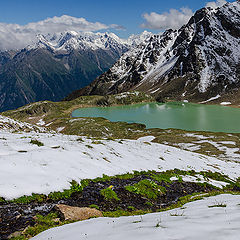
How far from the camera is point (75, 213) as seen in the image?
11789 millimetres

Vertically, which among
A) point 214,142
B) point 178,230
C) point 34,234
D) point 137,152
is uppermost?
point 178,230

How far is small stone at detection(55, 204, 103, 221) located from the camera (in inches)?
449

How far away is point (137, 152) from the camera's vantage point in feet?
108

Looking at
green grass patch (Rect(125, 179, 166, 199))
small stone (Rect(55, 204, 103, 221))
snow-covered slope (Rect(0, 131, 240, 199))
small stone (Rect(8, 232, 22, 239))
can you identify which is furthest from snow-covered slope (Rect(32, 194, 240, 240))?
green grass patch (Rect(125, 179, 166, 199))

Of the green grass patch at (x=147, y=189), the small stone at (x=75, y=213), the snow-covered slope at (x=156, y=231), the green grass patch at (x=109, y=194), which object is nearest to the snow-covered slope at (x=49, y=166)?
the green grass patch at (x=109, y=194)

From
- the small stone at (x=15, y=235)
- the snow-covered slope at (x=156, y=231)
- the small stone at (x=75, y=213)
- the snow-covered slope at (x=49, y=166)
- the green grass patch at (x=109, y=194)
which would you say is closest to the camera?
the snow-covered slope at (x=156, y=231)

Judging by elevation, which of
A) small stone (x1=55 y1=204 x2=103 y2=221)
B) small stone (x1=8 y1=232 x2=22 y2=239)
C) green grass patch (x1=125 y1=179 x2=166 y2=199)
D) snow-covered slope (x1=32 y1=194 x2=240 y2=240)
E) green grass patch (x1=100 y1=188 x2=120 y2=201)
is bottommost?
green grass patch (x1=125 y1=179 x2=166 y2=199)

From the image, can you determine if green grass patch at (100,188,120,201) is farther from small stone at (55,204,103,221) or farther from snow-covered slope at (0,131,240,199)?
small stone at (55,204,103,221)

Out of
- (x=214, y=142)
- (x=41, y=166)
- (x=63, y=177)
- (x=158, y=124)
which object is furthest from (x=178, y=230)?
(x=158, y=124)

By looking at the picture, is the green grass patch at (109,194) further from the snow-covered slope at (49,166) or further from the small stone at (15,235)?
the small stone at (15,235)

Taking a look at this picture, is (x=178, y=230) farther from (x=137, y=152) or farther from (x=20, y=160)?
(x=137, y=152)

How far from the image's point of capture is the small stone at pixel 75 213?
11406 mm

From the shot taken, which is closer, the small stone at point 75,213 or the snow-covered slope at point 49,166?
the small stone at point 75,213

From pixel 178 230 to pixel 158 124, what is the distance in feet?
503
